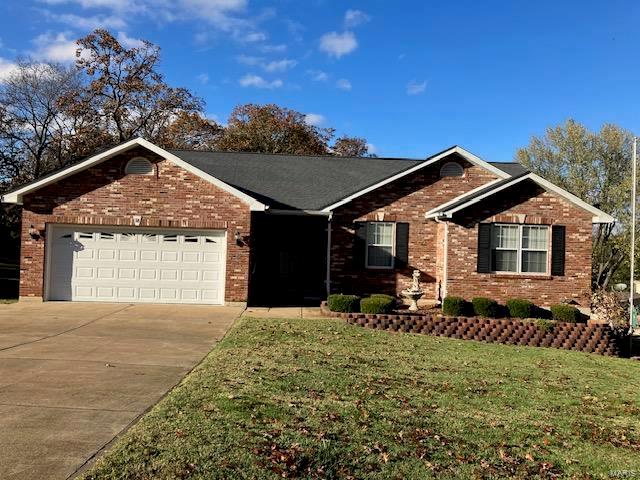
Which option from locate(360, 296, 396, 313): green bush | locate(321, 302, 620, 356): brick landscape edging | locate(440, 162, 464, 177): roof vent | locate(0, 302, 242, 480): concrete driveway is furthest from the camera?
locate(440, 162, 464, 177): roof vent

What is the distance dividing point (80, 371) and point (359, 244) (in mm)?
10806

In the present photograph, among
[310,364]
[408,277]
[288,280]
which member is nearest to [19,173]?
[288,280]

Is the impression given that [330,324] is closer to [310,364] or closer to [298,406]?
[310,364]

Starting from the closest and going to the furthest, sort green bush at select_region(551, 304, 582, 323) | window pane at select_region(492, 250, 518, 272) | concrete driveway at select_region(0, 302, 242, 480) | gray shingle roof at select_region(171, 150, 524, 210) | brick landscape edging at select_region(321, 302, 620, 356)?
concrete driveway at select_region(0, 302, 242, 480) < brick landscape edging at select_region(321, 302, 620, 356) < green bush at select_region(551, 304, 582, 323) < window pane at select_region(492, 250, 518, 272) < gray shingle roof at select_region(171, 150, 524, 210)

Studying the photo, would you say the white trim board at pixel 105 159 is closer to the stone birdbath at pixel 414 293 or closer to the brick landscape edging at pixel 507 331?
the stone birdbath at pixel 414 293

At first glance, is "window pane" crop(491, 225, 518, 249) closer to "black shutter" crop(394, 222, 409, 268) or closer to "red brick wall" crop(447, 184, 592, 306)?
"red brick wall" crop(447, 184, 592, 306)

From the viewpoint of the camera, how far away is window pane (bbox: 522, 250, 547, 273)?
53.2 feet

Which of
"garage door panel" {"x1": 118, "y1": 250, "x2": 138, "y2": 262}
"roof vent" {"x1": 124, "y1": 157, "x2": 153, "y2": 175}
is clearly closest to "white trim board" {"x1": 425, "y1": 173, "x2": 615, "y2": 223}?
"roof vent" {"x1": 124, "y1": 157, "x2": 153, "y2": 175}

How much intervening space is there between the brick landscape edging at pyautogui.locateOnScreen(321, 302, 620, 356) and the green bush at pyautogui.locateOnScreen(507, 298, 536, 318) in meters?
1.38

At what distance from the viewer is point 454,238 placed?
52.3 ft

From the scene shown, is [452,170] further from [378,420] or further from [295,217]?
[378,420]

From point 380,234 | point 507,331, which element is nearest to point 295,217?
point 380,234

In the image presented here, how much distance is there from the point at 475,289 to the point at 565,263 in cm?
294

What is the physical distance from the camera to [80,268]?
15367mm
